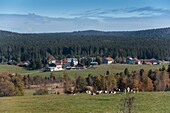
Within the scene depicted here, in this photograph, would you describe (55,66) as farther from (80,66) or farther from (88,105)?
(88,105)

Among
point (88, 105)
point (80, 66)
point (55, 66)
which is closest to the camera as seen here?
point (88, 105)

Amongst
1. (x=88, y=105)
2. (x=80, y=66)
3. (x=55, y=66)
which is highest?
(x=88, y=105)

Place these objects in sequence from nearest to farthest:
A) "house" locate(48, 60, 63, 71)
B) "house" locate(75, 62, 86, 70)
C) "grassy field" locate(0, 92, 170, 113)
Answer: "grassy field" locate(0, 92, 170, 113) < "house" locate(48, 60, 63, 71) < "house" locate(75, 62, 86, 70)

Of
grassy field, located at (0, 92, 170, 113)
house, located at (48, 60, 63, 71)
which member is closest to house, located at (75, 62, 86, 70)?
house, located at (48, 60, 63, 71)

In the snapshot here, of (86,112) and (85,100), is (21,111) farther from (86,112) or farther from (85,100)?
(85,100)

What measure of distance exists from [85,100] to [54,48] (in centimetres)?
13518

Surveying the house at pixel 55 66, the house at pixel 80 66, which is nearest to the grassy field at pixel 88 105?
the house at pixel 55 66

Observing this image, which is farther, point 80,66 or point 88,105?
point 80,66

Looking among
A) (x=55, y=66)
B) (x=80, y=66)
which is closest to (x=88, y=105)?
(x=55, y=66)

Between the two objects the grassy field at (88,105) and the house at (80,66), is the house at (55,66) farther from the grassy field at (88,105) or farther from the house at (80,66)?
the grassy field at (88,105)

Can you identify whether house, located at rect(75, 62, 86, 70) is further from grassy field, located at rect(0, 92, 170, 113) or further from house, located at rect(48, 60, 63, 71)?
grassy field, located at rect(0, 92, 170, 113)

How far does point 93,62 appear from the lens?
423 feet

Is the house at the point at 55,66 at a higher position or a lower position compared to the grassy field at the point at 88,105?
lower

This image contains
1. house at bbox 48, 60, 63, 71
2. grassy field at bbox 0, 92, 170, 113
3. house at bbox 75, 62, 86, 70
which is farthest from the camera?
house at bbox 75, 62, 86, 70
